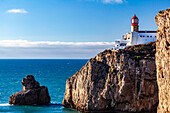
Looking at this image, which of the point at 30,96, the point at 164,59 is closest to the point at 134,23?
the point at 30,96

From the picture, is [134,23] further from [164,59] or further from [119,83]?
[164,59]

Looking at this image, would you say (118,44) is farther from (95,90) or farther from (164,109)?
(164,109)

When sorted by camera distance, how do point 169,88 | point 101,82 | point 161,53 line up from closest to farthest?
point 169,88
point 161,53
point 101,82

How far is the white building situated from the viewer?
60500 mm

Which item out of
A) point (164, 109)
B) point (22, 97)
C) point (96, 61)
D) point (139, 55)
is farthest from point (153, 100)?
point (22, 97)

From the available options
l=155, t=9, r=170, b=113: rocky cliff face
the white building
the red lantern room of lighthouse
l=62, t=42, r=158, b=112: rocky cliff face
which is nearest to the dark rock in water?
l=62, t=42, r=158, b=112: rocky cliff face

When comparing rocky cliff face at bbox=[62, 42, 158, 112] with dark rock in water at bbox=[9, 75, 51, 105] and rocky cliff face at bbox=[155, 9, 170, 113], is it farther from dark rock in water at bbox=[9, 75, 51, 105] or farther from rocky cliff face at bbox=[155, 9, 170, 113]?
rocky cliff face at bbox=[155, 9, 170, 113]

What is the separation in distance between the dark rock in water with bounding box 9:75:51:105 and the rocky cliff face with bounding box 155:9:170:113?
3817 centimetres

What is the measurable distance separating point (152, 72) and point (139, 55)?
17.5 ft

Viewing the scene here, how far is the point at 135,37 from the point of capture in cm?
6103

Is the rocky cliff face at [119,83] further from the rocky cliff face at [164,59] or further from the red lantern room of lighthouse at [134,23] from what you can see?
the rocky cliff face at [164,59]

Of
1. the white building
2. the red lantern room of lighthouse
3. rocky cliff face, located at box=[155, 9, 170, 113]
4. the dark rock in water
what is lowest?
the dark rock in water

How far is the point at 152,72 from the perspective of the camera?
1837 inches

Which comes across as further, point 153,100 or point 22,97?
point 22,97
